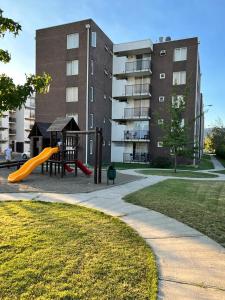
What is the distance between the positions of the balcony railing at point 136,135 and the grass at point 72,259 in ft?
86.7

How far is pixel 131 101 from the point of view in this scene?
34.8 m

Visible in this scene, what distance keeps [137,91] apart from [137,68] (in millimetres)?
2782

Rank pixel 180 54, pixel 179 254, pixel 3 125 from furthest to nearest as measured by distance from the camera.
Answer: pixel 3 125 < pixel 180 54 < pixel 179 254

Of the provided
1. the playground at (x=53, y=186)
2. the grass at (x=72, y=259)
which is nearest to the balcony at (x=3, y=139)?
the playground at (x=53, y=186)

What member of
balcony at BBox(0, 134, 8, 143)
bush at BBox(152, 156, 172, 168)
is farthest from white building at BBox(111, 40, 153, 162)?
balcony at BBox(0, 134, 8, 143)

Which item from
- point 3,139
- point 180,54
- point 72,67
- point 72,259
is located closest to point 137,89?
point 180,54

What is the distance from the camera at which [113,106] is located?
35438 millimetres

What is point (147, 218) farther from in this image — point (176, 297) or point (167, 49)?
point (167, 49)

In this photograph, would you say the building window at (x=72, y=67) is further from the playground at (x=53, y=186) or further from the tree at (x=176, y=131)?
the playground at (x=53, y=186)

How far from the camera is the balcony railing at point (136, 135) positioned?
108 ft

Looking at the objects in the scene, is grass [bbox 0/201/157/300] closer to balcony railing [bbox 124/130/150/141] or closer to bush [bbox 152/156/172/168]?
bush [bbox 152/156/172/168]

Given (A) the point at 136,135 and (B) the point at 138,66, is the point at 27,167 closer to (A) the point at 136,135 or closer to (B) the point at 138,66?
(A) the point at 136,135

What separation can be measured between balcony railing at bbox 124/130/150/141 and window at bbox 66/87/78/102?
7.91 meters

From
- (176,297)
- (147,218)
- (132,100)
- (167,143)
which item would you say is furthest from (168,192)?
(132,100)
